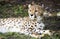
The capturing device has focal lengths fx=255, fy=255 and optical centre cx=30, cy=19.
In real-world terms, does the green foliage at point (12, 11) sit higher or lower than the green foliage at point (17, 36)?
higher

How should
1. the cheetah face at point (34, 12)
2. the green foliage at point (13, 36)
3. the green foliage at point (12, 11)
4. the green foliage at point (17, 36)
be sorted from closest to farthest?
1. the green foliage at point (17, 36)
2. the green foliage at point (13, 36)
3. the cheetah face at point (34, 12)
4. the green foliage at point (12, 11)

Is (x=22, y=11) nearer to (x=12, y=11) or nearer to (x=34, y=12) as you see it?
(x=12, y=11)

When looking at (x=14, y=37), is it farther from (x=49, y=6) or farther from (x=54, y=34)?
(x=49, y=6)

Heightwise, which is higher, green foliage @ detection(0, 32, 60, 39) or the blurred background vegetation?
the blurred background vegetation

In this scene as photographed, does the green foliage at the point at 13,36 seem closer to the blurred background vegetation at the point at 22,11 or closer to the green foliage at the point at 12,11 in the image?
the blurred background vegetation at the point at 22,11

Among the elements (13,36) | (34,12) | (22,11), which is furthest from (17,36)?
(22,11)

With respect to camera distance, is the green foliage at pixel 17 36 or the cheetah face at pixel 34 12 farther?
the cheetah face at pixel 34 12

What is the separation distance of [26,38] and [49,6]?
175 centimetres

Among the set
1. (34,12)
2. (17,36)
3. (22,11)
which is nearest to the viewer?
(17,36)

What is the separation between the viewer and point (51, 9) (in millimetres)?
6520

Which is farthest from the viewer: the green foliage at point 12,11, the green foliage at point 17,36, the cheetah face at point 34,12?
the green foliage at point 12,11

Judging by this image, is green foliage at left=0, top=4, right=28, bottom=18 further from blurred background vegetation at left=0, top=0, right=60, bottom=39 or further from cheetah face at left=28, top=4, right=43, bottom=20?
cheetah face at left=28, top=4, right=43, bottom=20

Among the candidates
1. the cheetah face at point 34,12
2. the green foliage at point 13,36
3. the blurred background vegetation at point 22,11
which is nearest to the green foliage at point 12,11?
the blurred background vegetation at point 22,11

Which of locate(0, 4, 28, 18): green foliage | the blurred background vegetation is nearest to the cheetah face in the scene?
the blurred background vegetation
